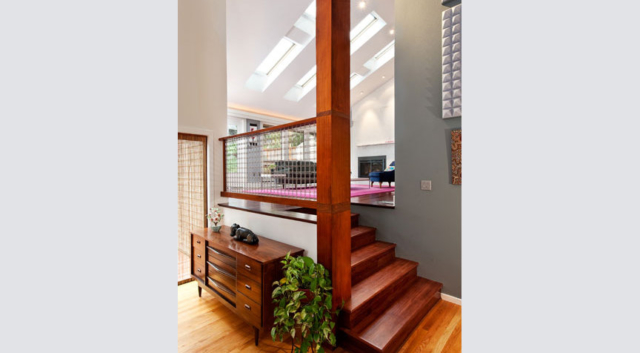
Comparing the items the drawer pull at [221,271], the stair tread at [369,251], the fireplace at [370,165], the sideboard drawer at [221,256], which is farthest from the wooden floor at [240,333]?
the fireplace at [370,165]

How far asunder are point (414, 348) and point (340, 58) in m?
2.39

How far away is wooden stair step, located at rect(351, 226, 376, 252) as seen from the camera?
2.87 m

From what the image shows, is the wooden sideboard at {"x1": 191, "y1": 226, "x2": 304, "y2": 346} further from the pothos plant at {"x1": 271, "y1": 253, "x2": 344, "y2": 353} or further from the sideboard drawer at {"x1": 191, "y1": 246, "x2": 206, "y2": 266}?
the pothos plant at {"x1": 271, "y1": 253, "x2": 344, "y2": 353}

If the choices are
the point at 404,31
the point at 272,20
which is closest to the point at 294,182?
the point at 404,31

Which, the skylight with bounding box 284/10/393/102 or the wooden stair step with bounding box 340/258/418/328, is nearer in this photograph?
the wooden stair step with bounding box 340/258/418/328

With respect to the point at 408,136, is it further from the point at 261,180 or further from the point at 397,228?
the point at 261,180

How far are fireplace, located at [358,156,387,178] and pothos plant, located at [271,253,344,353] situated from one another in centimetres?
803

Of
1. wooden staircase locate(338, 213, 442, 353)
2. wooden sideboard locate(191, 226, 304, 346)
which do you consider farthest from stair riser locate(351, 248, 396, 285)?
wooden sideboard locate(191, 226, 304, 346)

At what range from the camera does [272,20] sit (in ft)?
16.7

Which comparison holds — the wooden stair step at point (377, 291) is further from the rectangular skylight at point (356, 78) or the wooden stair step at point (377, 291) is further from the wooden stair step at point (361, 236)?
the rectangular skylight at point (356, 78)

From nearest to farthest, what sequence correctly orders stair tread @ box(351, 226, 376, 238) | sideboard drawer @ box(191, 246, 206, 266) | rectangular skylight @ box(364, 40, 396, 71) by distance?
sideboard drawer @ box(191, 246, 206, 266)
stair tread @ box(351, 226, 376, 238)
rectangular skylight @ box(364, 40, 396, 71)

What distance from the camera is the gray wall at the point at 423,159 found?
2.74m

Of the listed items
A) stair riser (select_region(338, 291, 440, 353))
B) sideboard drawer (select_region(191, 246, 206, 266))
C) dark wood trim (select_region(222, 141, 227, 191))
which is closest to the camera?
stair riser (select_region(338, 291, 440, 353))

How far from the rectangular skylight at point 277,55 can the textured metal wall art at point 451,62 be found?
428 centimetres
